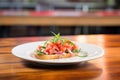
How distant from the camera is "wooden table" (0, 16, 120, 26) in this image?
115 inches

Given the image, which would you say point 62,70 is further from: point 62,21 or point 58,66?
point 62,21

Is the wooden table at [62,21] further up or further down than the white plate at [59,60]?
further down

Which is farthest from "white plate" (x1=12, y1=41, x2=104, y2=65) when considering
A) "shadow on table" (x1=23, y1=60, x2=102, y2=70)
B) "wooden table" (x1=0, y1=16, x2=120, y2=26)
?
"wooden table" (x1=0, y1=16, x2=120, y2=26)

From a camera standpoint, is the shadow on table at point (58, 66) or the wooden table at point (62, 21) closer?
the shadow on table at point (58, 66)

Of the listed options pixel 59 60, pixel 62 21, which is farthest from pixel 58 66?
pixel 62 21

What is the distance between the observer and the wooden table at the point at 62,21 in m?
2.92

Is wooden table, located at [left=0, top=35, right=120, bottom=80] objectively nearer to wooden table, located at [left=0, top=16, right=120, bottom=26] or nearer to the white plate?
the white plate

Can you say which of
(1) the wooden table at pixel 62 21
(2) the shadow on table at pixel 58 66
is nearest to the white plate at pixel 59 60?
(2) the shadow on table at pixel 58 66

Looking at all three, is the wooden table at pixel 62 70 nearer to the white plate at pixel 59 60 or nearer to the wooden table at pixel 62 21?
the white plate at pixel 59 60

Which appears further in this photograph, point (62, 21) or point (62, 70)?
point (62, 21)

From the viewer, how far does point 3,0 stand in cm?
410

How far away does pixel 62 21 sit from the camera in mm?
2980

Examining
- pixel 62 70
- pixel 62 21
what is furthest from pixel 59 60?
pixel 62 21

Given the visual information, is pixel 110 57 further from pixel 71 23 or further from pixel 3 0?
pixel 3 0
